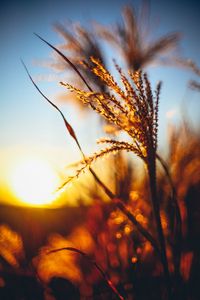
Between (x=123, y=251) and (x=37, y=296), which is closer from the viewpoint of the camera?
(x=37, y=296)

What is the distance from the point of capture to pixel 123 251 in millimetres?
1652

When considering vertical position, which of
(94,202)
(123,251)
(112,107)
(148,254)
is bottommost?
(148,254)

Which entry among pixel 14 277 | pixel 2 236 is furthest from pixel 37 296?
pixel 2 236

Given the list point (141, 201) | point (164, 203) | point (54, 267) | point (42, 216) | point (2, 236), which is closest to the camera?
point (2, 236)

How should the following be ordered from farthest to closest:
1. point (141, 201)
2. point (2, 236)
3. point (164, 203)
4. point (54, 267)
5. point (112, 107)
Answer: point (141, 201) → point (164, 203) → point (54, 267) → point (2, 236) → point (112, 107)

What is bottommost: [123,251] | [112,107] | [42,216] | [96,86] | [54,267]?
[123,251]

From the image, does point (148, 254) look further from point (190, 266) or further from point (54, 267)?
point (54, 267)

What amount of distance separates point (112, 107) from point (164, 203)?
1107 mm

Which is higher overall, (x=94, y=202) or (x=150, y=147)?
(x=94, y=202)

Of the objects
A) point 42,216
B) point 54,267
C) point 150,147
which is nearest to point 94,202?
point 54,267

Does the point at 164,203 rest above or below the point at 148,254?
above

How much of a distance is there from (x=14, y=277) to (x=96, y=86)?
1.04 metres

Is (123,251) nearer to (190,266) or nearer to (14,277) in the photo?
(190,266)

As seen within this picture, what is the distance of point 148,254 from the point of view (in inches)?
59.1
